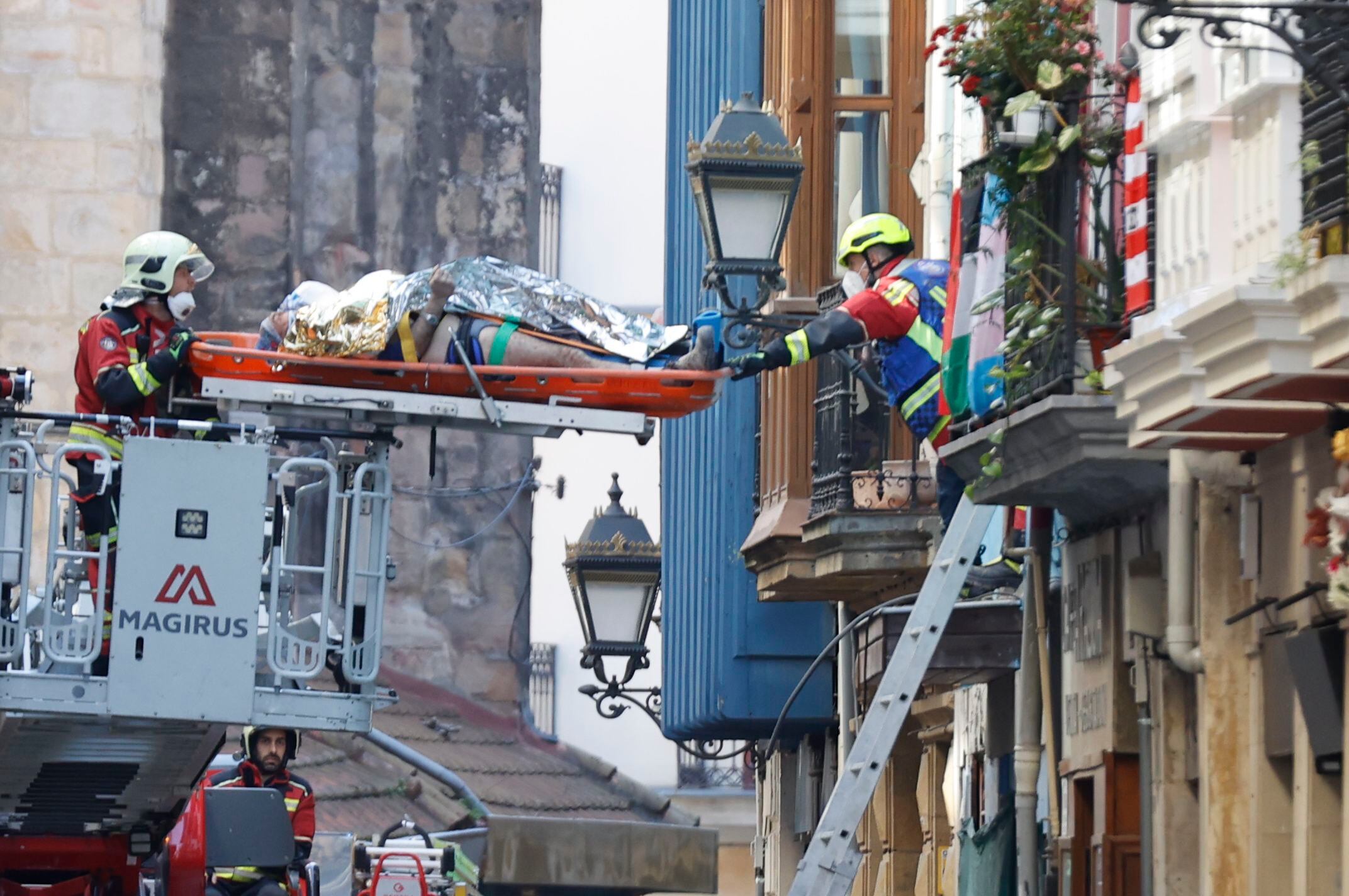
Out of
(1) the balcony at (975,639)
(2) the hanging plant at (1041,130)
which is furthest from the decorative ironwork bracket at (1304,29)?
(1) the balcony at (975,639)

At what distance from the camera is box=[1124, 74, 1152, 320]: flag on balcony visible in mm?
14031

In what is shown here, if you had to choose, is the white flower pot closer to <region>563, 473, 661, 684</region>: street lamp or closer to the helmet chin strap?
the helmet chin strap

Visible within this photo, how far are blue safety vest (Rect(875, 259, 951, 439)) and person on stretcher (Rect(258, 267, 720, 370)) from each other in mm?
2828

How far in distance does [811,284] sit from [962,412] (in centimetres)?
574

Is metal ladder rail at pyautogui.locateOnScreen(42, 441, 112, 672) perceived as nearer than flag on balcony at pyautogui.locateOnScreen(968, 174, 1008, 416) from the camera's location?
Yes

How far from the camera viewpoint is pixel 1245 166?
12906 millimetres

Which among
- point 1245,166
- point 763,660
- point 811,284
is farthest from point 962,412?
point 763,660

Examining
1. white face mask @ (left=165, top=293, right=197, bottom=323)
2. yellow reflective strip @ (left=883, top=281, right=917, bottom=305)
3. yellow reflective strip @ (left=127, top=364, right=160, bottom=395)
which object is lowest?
yellow reflective strip @ (left=127, top=364, right=160, bottom=395)

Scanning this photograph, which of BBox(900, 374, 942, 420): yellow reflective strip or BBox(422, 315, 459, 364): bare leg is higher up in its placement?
BBox(900, 374, 942, 420): yellow reflective strip

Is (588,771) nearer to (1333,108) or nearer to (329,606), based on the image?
(329,606)

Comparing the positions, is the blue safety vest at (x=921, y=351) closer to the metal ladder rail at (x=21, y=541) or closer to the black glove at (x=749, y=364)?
the black glove at (x=749, y=364)

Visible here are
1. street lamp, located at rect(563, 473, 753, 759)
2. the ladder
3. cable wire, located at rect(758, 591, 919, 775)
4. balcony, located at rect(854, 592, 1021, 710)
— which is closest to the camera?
the ladder

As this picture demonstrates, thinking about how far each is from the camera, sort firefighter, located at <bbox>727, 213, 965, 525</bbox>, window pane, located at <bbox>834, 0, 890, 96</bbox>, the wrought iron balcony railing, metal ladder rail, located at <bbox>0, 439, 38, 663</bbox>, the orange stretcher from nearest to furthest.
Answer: metal ladder rail, located at <bbox>0, 439, 38, 663</bbox>
the orange stretcher
firefighter, located at <bbox>727, 213, 965, 525</bbox>
the wrought iron balcony railing
window pane, located at <bbox>834, 0, 890, 96</bbox>

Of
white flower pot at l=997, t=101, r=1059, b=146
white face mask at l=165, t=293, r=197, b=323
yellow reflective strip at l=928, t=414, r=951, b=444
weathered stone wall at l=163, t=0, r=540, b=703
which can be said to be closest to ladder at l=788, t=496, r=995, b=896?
yellow reflective strip at l=928, t=414, r=951, b=444
